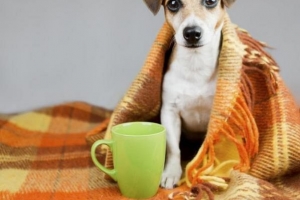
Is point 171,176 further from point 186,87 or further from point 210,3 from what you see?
point 210,3

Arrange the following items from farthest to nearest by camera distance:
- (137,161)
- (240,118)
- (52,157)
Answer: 1. (52,157)
2. (240,118)
3. (137,161)

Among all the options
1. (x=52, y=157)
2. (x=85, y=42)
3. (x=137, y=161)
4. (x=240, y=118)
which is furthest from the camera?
(x=85, y=42)

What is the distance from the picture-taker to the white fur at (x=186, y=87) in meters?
1.08

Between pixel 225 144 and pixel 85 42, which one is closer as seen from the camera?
pixel 225 144

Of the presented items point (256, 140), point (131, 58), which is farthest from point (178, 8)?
point (131, 58)

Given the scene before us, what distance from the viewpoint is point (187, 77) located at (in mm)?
1096

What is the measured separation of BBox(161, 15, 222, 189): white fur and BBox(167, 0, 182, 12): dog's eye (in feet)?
0.29

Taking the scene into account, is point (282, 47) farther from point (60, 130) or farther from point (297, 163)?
point (60, 130)

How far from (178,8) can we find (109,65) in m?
0.67

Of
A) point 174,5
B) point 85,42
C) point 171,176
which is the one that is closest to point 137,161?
point 171,176

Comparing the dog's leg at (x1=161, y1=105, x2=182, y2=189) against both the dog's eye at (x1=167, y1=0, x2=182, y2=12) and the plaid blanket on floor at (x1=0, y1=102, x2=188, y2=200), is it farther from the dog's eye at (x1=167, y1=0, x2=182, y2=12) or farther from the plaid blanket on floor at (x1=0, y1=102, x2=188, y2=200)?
the dog's eye at (x1=167, y1=0, x2=182, y2=12)

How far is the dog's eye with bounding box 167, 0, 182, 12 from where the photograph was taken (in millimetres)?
1058

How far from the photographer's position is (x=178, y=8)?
1058mm

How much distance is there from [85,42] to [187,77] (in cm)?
69
